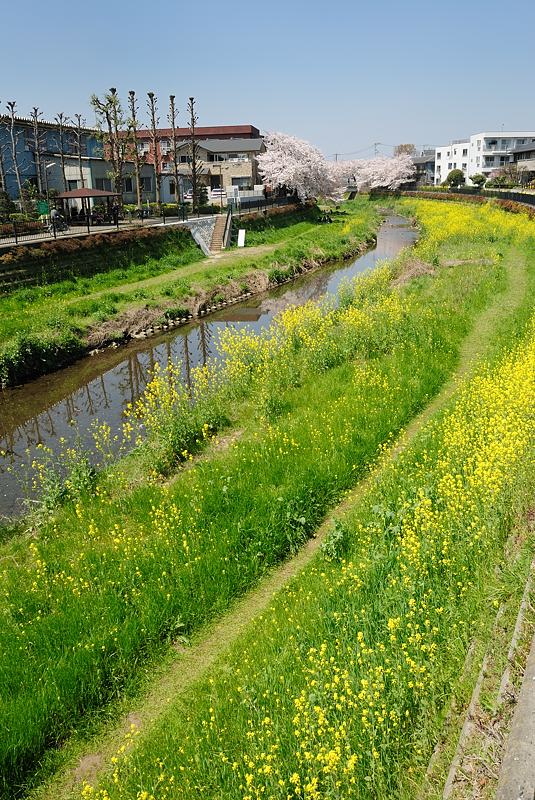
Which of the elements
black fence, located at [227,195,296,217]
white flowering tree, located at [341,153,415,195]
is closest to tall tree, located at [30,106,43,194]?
black fence, located at [227,195,296,217]

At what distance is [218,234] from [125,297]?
17606 mm

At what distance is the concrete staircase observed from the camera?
135 ft

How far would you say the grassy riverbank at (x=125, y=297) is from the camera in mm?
19922

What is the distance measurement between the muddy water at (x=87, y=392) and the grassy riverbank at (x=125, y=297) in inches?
30.8

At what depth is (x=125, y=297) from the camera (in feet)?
87.3

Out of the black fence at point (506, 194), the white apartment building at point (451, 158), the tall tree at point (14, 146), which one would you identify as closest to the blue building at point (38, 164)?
the tall tree at point (14, 146)

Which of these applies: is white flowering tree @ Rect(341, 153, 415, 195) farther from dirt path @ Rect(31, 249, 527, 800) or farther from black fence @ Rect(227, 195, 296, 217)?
dirt path @ Rect(31, 249, 527, 800)

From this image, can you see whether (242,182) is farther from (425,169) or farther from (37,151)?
(425,169)

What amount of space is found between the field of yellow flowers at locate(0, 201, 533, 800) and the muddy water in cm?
274

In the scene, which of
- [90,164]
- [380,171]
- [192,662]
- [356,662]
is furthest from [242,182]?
[356,662]

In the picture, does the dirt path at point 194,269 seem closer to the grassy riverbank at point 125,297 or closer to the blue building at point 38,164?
the grassy riverbank at point 125,297

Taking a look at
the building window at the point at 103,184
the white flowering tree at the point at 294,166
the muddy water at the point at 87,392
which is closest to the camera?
the muddy water at the point at 87,392

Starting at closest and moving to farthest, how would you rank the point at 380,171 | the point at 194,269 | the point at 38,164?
the point at 194,269
the point at 38,164
the point at 380,171

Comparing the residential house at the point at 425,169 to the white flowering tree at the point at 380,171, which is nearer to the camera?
the white flowering tree at the point at 380,171
